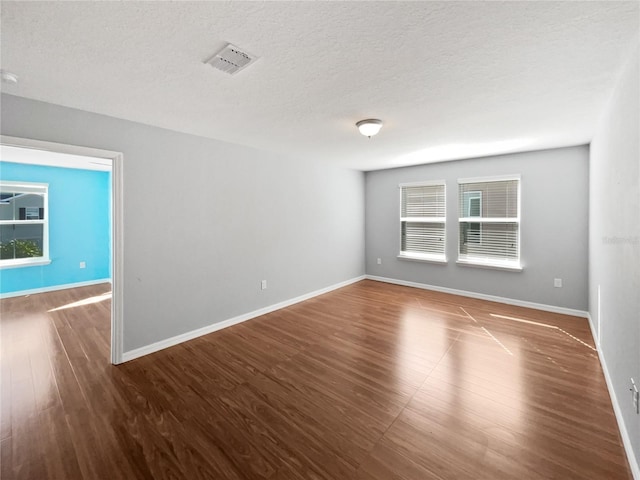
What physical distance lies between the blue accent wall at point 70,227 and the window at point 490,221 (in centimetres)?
731

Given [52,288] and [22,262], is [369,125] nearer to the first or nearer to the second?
[22,262]

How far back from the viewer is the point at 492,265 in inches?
179

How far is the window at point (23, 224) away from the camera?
4938 mm

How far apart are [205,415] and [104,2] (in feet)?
8.21

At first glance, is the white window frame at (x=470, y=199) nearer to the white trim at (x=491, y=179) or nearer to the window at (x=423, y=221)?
the white trim at (x=491, y=179)

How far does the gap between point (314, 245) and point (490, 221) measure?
3022 millimetres

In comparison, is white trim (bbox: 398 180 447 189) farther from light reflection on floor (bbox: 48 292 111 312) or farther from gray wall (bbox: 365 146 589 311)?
light reflection on floor (bbox: 48 292 111 312)

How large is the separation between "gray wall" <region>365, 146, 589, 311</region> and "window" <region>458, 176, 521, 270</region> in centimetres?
11

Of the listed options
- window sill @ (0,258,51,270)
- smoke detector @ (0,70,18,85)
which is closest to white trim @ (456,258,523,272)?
smoke detector @ (0,70,18,85)

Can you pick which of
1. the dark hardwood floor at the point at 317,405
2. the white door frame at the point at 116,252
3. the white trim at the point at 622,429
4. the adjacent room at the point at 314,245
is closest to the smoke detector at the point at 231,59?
the adjacent room at the point at 314,245

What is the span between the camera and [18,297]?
4.87 meters

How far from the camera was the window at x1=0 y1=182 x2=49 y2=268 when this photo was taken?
16.2 ft

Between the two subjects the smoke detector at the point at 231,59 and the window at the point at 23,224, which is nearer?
the smoke detector at the point at 231,59

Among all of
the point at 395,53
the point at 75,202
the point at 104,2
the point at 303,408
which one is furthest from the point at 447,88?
the point at 75,202
